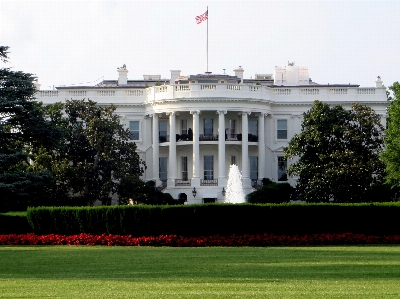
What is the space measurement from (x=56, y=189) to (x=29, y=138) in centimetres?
1785

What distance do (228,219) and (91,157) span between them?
28046mm

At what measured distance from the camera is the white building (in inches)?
2913

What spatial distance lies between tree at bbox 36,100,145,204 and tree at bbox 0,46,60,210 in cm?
1659

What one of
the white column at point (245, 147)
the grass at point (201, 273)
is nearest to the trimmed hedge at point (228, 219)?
the grass at point (201, 273)

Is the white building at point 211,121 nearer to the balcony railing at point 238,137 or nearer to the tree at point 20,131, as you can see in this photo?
the balcony railing at point 238,137

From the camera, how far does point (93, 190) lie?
64500mm

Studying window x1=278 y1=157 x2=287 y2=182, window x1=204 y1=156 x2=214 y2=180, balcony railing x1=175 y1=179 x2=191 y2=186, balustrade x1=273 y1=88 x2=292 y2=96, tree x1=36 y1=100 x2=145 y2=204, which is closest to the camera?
tree x1=36 y1=100 x2=145 y2=204

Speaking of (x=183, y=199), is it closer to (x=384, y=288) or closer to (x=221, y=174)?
(x=221, y=174)

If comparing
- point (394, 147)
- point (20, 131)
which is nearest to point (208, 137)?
point (394, 147)

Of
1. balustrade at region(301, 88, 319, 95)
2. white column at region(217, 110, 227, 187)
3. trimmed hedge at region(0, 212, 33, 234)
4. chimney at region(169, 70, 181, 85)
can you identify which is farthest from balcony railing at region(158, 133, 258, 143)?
trimmed hedge at region(0, 212, 33, 234)

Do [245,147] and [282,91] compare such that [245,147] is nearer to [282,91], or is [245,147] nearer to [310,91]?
[282,91]

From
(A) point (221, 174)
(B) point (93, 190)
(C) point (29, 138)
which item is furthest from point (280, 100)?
(C) point (29, 138)

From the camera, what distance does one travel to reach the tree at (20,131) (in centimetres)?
4391

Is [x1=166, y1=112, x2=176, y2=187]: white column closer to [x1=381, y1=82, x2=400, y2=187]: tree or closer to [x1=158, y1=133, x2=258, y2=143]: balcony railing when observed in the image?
[x1=158, y1=133, x2=258, y2=143]: balcony railing
